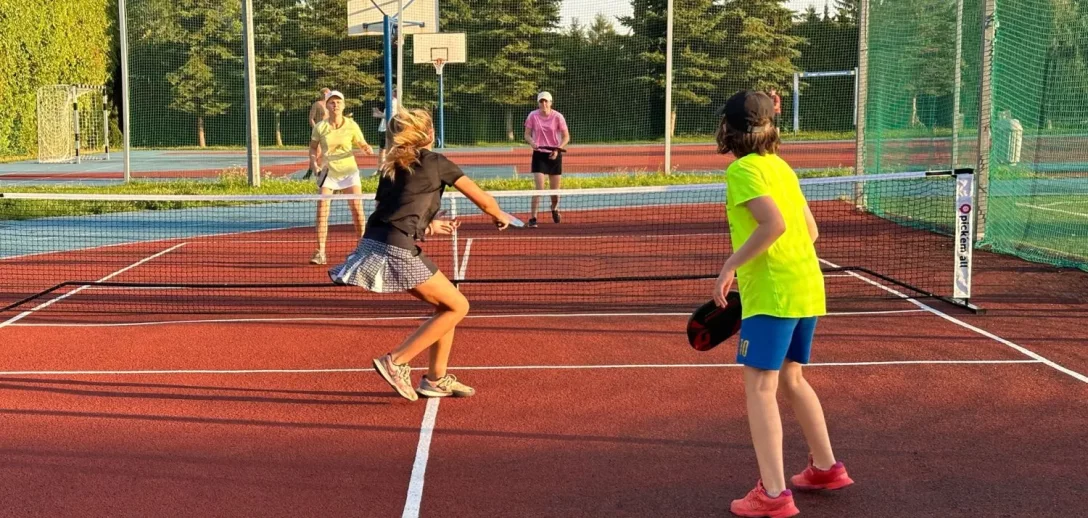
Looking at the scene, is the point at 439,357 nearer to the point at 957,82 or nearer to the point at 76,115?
the point at 957,82

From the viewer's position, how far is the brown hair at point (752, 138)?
4.52 metres

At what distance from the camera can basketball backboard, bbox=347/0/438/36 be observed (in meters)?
26.0

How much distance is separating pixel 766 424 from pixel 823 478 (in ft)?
2.02

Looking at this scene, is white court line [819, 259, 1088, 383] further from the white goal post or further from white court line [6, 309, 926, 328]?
the white goal post

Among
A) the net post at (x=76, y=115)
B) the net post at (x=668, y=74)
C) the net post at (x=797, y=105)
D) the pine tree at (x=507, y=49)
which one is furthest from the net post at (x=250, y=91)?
the net post at (x=797, y=105)

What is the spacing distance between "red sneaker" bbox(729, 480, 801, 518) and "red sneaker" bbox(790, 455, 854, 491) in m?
0.32

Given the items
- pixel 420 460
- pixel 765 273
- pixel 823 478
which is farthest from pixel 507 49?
pixel 765 273

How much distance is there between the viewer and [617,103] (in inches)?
1160

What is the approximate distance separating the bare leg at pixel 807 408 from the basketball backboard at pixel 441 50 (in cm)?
2514

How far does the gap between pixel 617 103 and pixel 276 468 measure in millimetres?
24703

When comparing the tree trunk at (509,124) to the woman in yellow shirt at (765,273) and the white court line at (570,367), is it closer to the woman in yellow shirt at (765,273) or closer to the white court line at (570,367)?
the white court line at (570,367)

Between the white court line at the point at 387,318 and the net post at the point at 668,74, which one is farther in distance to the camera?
the net post at the point at 668,74

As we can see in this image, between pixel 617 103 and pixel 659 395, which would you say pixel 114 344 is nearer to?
pixel 659 395

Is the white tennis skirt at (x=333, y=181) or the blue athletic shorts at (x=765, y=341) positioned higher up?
the white tennis skirt at (x=333, y=181)
